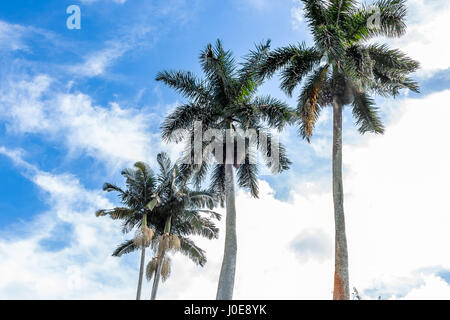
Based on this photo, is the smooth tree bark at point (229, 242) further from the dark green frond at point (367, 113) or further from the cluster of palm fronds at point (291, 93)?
the dark green frond at point (367, 113)

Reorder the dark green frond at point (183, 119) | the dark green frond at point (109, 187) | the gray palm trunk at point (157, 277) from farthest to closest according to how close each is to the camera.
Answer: the dark green frond at point (109, 187), the gray palm trunk at point (157, 277), the dark green frond at point (183, 119)

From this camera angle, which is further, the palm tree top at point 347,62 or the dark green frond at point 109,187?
the dark green frond at point 109,187

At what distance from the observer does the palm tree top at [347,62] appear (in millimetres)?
17391

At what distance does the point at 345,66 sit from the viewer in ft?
54.7

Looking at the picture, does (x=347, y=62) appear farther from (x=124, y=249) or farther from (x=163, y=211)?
(x=124, y=249)

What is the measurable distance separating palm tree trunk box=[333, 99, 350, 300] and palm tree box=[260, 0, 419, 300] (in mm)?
44

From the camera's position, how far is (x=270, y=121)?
2066cm

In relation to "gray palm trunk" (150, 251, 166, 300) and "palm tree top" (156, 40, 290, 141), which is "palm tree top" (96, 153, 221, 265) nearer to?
"gray palm trunk" (150, 251, 166, 300)

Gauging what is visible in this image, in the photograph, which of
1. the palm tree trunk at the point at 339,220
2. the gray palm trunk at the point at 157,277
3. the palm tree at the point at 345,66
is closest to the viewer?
the palm tree trunk at the point at 339,220

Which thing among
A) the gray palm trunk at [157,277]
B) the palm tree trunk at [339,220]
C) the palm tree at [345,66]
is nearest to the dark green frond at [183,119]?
the palm tree at [345,66]

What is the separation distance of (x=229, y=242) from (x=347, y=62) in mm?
9397

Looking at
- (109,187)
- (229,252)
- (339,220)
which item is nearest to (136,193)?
(109,187)
